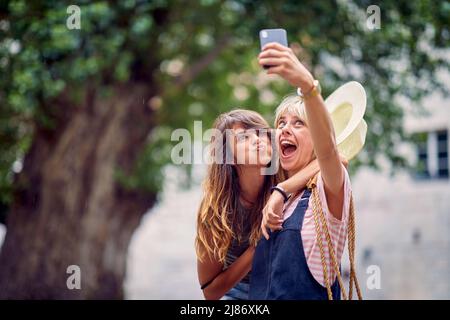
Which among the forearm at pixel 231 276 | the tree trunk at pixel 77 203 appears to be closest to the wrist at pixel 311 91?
the forearm at pixel 231 276

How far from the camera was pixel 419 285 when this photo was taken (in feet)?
52.6

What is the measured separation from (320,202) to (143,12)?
6804 mm

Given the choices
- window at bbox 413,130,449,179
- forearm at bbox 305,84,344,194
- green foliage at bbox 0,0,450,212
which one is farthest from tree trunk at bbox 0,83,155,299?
window at bbox 413,130,449,179

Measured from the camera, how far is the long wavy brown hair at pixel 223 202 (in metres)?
2.87

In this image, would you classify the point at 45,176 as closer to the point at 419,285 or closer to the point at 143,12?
the point at 143,12

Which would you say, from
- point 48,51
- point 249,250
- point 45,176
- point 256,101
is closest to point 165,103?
point 256,101

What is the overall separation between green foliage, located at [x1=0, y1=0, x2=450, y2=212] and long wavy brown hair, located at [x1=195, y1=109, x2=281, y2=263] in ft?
17.3

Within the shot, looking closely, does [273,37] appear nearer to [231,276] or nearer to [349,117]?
[349,117]

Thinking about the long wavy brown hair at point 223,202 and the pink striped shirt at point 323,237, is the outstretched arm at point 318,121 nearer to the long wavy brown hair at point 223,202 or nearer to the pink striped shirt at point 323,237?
the pink striped shirt at point 323,237

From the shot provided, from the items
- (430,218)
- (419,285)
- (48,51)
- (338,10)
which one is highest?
(338,10)

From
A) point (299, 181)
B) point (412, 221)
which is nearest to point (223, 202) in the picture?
point (299, 181)

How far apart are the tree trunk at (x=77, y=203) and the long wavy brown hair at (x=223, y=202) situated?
6.91 metres

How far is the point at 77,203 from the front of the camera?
9.81 m

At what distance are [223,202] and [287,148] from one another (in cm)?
36
